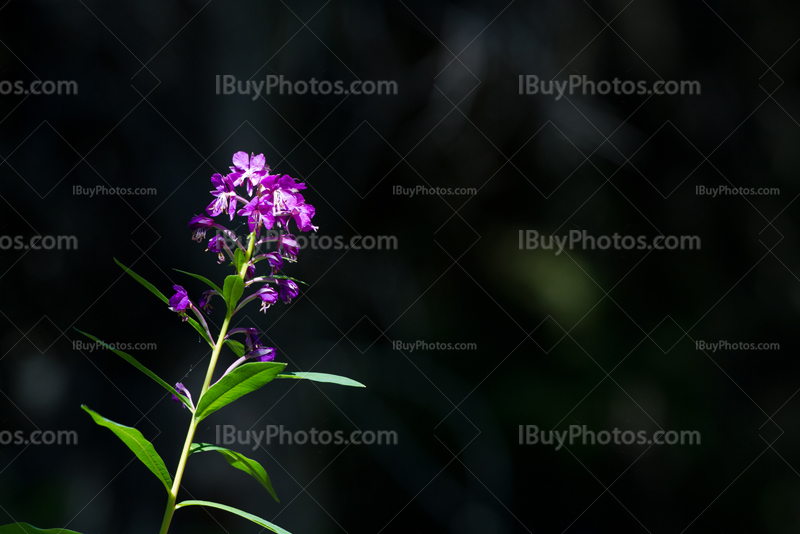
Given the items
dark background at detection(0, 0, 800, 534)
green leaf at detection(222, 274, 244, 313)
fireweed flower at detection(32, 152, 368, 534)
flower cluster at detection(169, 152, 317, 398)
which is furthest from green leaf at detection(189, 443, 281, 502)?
dark background at detection(0, 0, 800, 534)

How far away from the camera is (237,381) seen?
2.95 ft

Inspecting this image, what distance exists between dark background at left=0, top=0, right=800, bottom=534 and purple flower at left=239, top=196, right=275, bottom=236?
5.21ft

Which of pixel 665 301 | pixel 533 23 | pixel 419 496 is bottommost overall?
pixel 419 496

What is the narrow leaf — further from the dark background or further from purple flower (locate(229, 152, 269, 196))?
the dark background

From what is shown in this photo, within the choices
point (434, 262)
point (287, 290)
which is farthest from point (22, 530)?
point (434, 262)

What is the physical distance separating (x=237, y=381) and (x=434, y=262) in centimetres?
177

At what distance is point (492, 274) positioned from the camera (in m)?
2.62

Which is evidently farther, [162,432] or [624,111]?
[624,111]

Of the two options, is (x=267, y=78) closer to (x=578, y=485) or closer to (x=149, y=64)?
(x=149, y=64)

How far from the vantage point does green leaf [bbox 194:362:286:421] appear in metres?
0.88

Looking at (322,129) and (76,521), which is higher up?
(322,129)

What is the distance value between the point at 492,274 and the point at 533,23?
1.26m

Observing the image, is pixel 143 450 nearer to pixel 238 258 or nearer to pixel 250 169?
pixel 238 258

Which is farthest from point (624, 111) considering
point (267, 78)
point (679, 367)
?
point (267, 78)
